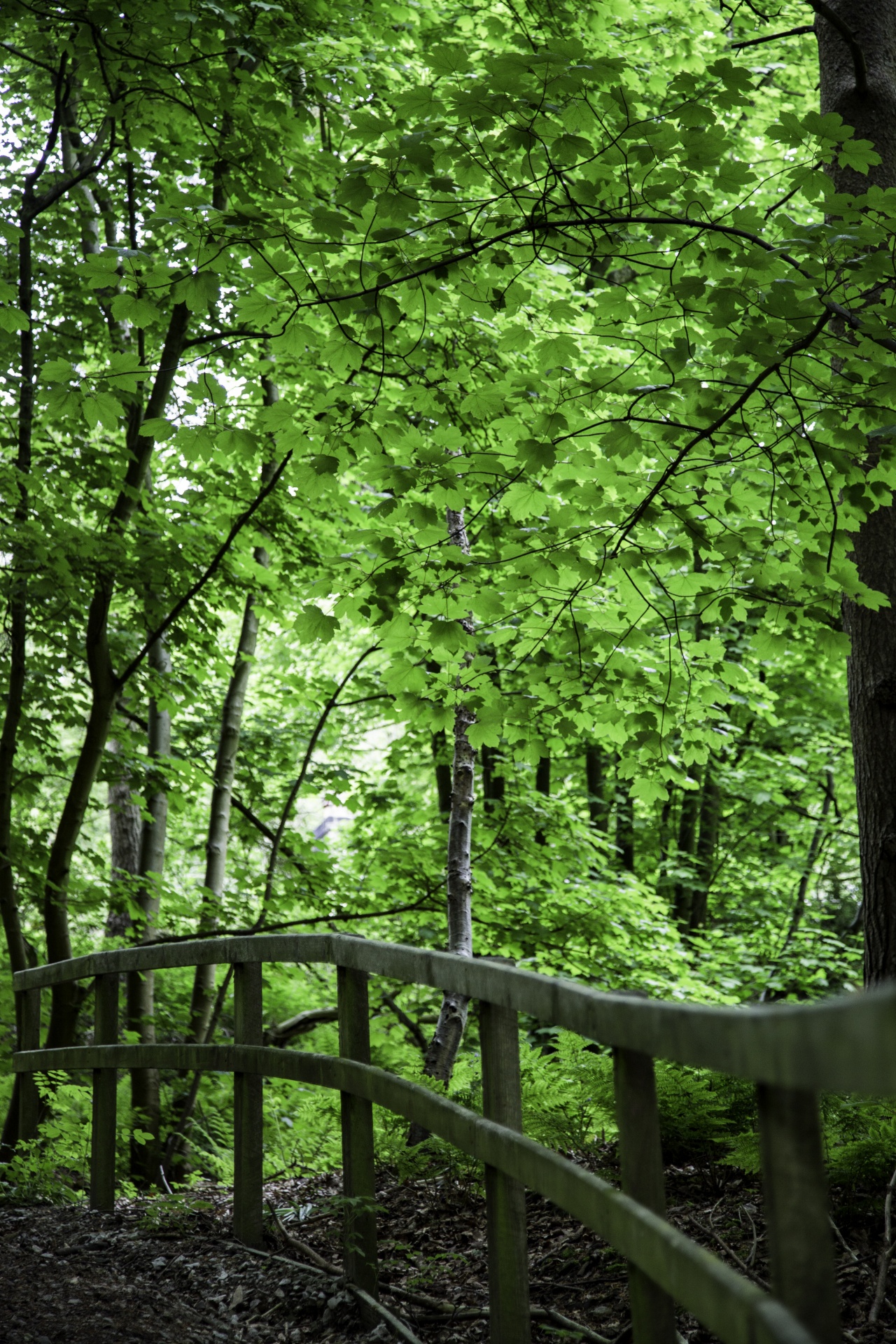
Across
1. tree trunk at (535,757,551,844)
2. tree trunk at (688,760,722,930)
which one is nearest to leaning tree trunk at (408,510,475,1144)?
tree trunk at (535,757,551,844)

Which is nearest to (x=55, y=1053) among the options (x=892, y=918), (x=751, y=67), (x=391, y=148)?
(x=892, y=918)

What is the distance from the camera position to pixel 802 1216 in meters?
1.37

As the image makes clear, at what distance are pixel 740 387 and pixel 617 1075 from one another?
3419 millimetres

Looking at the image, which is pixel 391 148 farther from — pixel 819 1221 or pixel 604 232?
pixel 819 1221

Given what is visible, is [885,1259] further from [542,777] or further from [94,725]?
[542,777]

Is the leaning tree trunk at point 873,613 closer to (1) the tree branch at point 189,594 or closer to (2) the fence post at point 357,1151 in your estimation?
(2) the fence post at point 357,1151

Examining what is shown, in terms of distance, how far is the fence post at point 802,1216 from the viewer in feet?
4.44

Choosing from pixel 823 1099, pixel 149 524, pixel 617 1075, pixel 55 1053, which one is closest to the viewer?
pixel 617 1075

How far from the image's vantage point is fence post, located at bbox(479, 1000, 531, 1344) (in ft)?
8.37

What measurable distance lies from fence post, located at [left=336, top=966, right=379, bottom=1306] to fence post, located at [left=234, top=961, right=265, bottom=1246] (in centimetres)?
61

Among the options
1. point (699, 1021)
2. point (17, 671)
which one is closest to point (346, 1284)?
point (699, 1021)

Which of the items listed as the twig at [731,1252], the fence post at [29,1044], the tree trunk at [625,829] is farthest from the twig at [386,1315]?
the tree trunk at [625,829]

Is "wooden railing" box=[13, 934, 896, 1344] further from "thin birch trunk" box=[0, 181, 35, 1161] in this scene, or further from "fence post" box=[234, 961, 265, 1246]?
"thin birch trunk" box=[0, 181, 35, 1161]

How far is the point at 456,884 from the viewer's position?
6.40 meters
